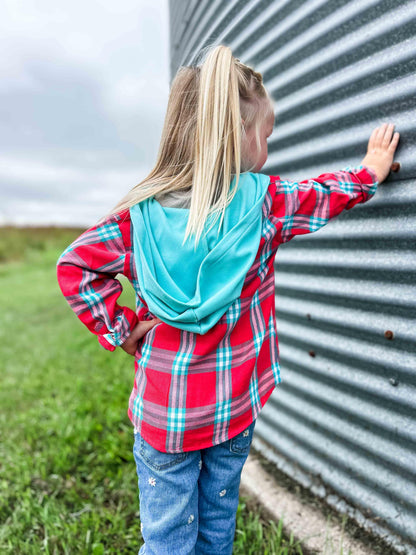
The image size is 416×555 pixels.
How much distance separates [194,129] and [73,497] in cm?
226

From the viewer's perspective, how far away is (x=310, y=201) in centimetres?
153

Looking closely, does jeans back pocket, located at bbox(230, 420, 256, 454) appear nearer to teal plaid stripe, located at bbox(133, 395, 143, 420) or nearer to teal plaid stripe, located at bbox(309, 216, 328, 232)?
teal plaid stripe, located at bbox(133, 395, 143, 420)

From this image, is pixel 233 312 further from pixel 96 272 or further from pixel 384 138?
pixel 384 138

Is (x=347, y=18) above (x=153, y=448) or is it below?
above

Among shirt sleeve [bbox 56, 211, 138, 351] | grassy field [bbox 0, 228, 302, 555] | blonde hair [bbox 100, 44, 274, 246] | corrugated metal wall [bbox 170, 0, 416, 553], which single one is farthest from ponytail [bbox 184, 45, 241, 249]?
grassy field [bbox 0, 228, 302, 555]

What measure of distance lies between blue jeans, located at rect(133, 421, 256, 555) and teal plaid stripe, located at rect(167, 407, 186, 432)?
11 centimetres

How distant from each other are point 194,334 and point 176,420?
288 millimetres

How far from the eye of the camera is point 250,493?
250 cm

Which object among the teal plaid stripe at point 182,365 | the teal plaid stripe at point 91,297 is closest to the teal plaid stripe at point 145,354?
the teal plaid stripe at point 182,365

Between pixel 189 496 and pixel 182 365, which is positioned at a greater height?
pixel 182 365

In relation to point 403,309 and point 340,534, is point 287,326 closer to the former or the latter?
point 403,309

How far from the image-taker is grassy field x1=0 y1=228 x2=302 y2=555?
7.30ft

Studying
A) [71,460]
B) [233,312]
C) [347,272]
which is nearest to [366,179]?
[347,272]

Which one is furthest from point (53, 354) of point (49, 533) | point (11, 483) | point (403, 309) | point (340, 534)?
point (403, 309)
